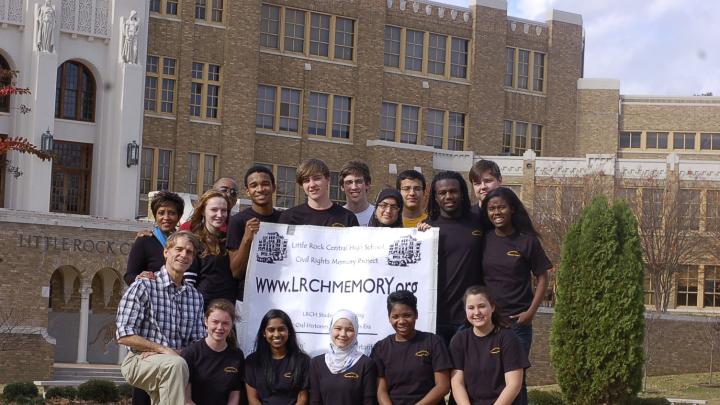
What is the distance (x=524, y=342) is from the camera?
9578 millimetres

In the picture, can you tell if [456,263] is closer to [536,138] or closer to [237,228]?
[237,228]

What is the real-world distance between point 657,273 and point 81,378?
67.6 ft

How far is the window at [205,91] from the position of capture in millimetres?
45281

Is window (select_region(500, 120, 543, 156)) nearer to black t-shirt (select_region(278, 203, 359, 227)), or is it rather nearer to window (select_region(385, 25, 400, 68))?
window (select_region(385, 25, 400, 68))

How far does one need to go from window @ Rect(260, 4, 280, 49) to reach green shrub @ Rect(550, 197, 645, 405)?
2137cm

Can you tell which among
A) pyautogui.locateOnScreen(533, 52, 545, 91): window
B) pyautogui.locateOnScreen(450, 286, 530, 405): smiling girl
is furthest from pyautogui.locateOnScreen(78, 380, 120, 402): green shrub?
pyautogui.locateOnScreen(533, 52, 545, 91): window

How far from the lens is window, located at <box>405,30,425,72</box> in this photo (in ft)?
164

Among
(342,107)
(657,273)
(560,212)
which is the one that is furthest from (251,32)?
(657,273)

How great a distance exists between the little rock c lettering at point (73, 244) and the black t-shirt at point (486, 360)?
26978 mm

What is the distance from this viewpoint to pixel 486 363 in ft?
29.9

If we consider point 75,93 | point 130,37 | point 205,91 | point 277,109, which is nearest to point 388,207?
point 130,37

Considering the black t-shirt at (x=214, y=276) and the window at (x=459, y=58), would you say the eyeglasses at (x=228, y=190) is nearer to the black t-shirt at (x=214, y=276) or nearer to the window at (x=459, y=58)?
the black t-shirt at (x=214, y=276)

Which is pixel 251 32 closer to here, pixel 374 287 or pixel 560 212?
pixel 560 212

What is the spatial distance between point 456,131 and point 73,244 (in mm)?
20237
